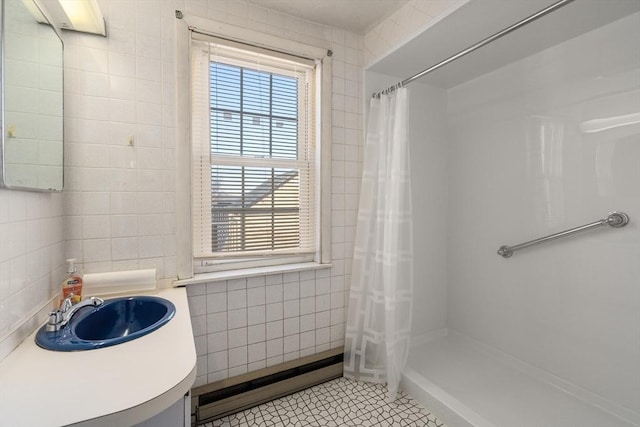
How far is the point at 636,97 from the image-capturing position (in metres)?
1.48

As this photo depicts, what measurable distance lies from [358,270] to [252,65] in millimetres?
1471

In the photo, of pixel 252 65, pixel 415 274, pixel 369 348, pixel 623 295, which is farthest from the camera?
pixel 415 274

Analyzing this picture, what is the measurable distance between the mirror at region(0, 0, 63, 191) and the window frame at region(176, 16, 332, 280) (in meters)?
0.48

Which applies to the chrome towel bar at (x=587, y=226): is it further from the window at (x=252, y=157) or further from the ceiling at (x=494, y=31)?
the window at (x=252, y=157)

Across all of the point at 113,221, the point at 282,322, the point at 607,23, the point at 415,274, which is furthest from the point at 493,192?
the point at 113,221

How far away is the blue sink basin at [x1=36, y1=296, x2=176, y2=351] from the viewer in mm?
982

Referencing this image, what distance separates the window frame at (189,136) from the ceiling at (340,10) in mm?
179

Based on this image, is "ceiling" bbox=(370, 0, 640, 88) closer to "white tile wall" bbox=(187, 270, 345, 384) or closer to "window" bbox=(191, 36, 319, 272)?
"window" bbox=(191, 36, 319, 272)

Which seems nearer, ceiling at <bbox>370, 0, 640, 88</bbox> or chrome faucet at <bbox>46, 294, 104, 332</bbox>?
chrome faucet at <bbox>46, 294, 104, 332</bbox>

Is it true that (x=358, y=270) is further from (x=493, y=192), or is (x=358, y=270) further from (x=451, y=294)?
(x=493, y=192)

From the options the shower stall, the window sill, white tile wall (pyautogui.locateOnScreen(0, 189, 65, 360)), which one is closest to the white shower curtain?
the shower stall

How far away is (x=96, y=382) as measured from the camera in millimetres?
738

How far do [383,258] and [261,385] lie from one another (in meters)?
1.07

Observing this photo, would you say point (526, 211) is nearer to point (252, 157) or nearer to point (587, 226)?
point (587, 226)
